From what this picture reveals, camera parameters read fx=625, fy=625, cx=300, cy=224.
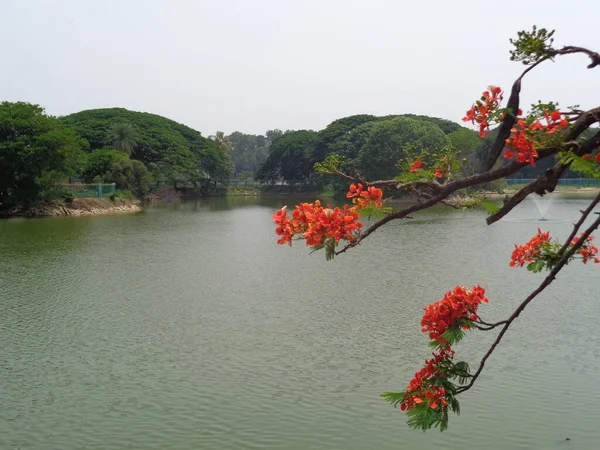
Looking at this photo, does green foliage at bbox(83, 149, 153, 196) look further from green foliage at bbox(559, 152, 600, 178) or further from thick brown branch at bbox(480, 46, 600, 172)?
green foliage at bbox(559, 152, 600, 178)

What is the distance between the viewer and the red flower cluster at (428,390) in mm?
3102

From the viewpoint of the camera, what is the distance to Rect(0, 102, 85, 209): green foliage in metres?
32.3

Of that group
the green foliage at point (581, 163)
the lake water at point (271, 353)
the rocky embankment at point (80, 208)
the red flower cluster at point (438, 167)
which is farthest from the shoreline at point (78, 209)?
the green foliage at point (581, 163)

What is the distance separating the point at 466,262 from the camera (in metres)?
16.6

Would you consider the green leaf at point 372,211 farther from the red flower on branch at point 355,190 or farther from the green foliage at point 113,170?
the green foliage at point 113,170

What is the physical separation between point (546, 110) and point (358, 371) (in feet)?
18.9

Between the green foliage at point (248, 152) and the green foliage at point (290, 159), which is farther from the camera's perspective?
the green foliage at point (248, 152)

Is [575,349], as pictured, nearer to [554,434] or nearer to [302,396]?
[554,434]

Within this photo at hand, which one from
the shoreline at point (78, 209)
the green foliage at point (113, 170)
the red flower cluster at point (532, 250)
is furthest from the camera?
the green foliage at point (113, 170)

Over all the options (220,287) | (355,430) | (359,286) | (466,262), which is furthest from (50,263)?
(355,430)

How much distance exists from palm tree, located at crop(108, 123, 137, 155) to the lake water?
33.3m

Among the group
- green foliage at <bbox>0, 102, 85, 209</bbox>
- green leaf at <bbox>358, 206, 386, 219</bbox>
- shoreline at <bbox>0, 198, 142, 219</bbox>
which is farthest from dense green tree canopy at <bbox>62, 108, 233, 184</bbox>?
green leaf at <bbox>358, 206, 386, 219</bbox>

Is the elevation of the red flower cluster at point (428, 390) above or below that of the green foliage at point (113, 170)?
below

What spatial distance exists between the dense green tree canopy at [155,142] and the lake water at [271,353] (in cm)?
3626
